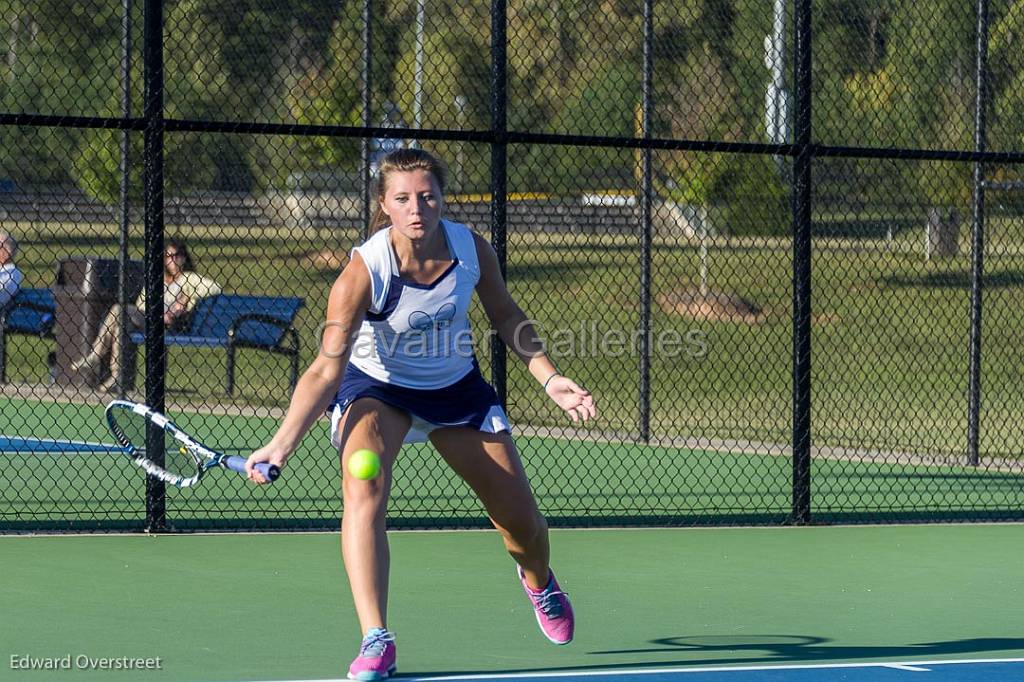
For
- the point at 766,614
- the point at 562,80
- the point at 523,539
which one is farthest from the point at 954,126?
the point at 523,539

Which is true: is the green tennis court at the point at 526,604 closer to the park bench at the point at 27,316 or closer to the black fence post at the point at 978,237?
the black fence post at the point at 978,237

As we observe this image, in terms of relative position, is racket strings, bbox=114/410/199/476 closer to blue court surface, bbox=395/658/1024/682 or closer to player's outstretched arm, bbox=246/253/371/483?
player's outstretched arm, bbox=246/253/371/483

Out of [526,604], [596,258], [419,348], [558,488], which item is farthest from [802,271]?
[596,258]

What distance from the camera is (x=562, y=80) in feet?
65.1

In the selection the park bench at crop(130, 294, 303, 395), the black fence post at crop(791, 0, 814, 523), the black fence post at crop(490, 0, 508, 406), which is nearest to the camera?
the black fence post at crop(490, 0, 508, 406)

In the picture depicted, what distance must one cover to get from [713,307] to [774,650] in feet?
51.3

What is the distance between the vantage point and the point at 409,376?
17.4 ft

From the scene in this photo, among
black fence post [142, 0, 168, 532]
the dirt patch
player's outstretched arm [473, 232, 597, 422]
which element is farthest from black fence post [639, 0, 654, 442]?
the dirt patch

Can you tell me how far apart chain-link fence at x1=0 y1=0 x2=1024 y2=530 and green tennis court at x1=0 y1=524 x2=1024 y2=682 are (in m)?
0.57

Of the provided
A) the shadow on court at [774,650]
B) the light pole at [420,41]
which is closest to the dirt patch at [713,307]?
the light pole at [420,41]

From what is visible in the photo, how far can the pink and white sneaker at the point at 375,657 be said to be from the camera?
16.6ft

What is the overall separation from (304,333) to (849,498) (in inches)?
428

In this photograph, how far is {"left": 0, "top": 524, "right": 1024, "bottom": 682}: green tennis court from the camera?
219 inches

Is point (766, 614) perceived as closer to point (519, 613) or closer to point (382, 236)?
point (519, 613)
